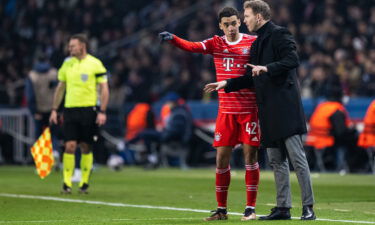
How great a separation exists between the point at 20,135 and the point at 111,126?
2442mm

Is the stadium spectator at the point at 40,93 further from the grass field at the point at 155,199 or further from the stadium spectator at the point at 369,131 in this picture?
the stadium spectator at the point at 369,131

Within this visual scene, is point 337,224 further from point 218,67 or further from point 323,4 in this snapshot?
point 323,4

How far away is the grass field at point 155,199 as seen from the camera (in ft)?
36.3

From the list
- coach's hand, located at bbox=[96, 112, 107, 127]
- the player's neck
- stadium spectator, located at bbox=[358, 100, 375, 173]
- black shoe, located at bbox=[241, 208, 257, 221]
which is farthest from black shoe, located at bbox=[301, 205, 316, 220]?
stadium spectator, located at bbox=[358, 100, 375, 173]

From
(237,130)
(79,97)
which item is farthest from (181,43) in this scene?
(79,97)

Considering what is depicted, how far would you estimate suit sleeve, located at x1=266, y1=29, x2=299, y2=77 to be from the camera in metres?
10.1

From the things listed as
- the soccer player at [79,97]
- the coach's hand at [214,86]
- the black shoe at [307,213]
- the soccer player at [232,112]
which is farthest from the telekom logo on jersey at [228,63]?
the soccer player at [79,97]

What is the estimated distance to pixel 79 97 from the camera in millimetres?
15297

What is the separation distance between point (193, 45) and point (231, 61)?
0.45 meters

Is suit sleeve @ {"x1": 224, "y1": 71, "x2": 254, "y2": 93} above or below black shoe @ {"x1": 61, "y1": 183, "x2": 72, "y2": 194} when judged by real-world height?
above

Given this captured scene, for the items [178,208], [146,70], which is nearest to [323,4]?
[146,70]

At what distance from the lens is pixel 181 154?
2527 cm

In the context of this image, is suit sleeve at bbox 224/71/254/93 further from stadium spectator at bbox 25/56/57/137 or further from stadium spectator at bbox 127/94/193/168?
stadium spectator at bbox 127/94/193/168

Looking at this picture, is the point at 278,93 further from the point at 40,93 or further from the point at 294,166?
the point at 40,93
